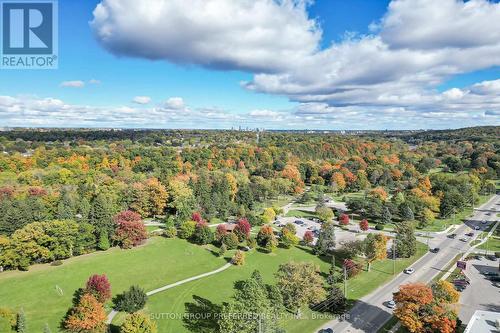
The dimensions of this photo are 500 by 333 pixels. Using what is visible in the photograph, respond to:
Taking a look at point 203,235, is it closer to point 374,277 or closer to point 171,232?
point 171,232

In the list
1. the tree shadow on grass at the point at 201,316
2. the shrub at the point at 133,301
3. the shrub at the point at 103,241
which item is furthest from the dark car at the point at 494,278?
the shrub at the point at 103,241

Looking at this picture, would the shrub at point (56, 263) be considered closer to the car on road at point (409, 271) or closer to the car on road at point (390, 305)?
the car on road at point (390, 305)

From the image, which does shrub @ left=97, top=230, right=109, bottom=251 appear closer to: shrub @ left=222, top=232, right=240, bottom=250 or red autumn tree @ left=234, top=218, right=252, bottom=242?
shrub @ left=222, top=232, right=240, bottom=250

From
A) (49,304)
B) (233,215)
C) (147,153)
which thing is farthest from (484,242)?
(147,153)

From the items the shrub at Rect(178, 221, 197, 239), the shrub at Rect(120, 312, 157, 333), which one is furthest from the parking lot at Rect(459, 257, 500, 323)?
the shrub at Rect(178, 221, 197, 239)

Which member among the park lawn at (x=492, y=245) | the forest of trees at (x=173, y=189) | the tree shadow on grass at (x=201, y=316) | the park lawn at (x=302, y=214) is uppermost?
the forest of trees at (x=173, y=189)

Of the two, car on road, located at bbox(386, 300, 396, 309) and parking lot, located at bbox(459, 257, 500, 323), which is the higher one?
parking lot, located at bbox(459, 257, 500, 323)

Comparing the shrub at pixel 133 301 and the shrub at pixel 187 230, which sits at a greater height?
the shrub at pixel 187 230
